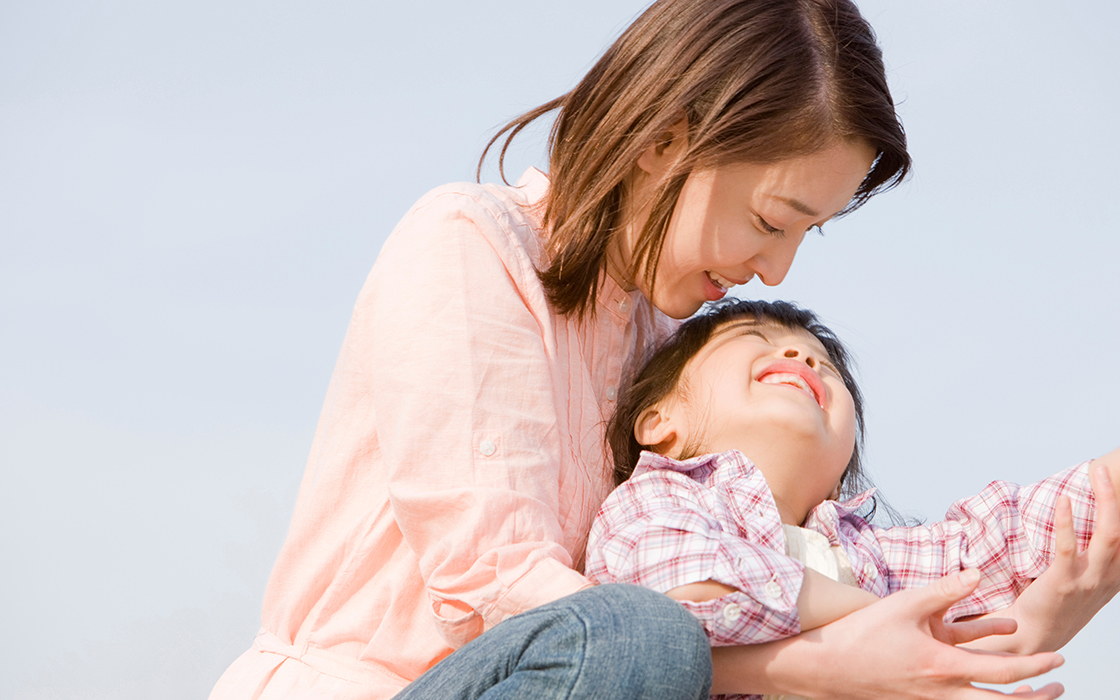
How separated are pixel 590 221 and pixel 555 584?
0.56 metres

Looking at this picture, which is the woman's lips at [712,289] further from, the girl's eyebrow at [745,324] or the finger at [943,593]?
the finger at [943,593]

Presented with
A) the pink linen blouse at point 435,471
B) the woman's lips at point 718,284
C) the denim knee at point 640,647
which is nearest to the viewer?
the denim knee at point 640,647

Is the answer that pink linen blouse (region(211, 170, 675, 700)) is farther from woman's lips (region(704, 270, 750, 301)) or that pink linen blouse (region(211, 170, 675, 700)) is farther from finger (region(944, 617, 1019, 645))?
finger (region(944, 617, 1019, 645))

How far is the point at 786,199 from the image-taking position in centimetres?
149

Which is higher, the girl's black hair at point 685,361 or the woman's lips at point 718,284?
the woman's lips at point 718,284

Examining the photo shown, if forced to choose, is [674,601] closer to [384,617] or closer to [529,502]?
[529,502]

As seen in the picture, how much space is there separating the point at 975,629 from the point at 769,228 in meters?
0.62

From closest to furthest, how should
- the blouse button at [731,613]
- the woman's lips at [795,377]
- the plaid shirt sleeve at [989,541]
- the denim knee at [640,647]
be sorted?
1. the denim knee at [640,647]
2. the blouse button at [731,613]
3. the plaid shirt sleeve at [989,541]
4. the woman's lips at [795,377]

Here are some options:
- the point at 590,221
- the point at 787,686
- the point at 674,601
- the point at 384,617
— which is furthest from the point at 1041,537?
the point at 384,617

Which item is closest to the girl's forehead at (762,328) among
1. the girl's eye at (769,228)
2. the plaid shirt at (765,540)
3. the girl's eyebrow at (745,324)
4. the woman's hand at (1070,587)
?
the girl's eyebrow at (745,324)

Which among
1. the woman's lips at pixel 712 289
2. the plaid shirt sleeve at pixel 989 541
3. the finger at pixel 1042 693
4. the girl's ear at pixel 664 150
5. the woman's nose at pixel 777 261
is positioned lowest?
the finger at pixel 1042 693

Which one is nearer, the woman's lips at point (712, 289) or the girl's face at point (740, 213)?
the girl's face at point (740, 213)

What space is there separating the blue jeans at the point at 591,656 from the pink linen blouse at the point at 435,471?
130 mm

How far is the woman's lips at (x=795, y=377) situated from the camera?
1.49 metres
